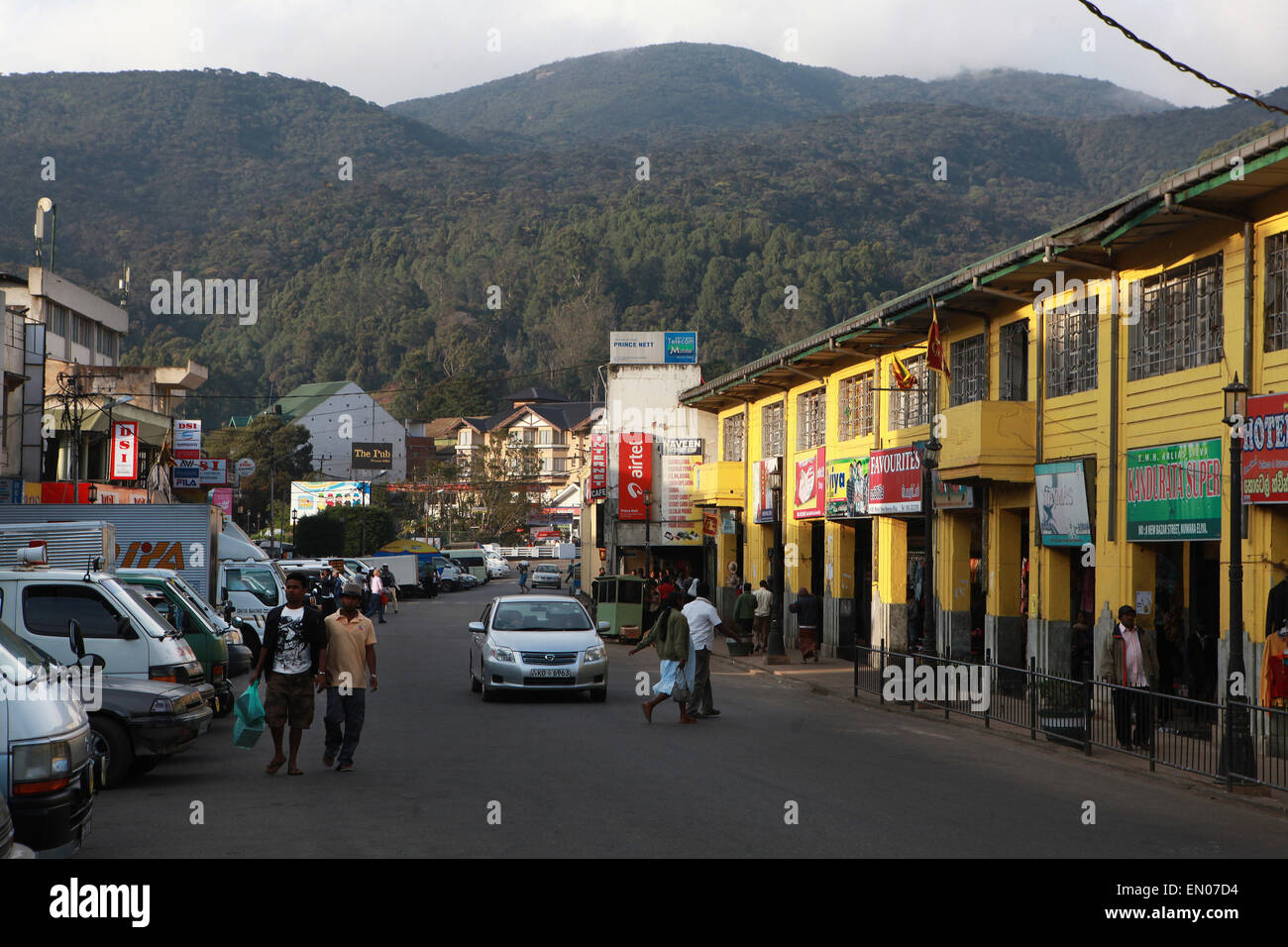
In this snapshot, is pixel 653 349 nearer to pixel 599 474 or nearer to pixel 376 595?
pixel 599 474

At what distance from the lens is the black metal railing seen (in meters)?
13.4

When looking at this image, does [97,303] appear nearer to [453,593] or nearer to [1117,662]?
[453,593]

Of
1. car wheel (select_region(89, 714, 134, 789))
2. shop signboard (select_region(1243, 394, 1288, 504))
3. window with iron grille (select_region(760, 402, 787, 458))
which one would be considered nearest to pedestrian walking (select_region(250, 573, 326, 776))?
car wheel (select_region(89, 714, 134, 789))

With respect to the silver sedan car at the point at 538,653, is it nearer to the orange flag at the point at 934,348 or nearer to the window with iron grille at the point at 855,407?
the orange flag at the point at 934,348

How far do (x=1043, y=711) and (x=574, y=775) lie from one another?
23.3 feet

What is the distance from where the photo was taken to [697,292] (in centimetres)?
13388

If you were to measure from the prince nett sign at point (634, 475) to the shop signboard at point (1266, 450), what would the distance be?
3117 cm

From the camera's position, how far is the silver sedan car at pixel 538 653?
19281mm

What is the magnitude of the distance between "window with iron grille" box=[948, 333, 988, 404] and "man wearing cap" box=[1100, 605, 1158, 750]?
7.66 meters

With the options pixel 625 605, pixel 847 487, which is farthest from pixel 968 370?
pixel 625 605

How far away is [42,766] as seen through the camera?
7949 millimetres

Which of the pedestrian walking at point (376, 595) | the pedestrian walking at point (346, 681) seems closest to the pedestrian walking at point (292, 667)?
the pedestrian walking at point (346, 681)

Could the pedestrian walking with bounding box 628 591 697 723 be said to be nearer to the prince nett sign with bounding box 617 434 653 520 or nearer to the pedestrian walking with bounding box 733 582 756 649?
the pedestrian walking with bounding box 733 582 756 649

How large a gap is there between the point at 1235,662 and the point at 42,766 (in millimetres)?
11176
